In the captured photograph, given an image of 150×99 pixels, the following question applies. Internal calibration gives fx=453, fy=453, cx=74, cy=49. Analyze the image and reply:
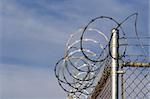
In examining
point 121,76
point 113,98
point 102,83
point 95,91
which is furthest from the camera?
point 95,91

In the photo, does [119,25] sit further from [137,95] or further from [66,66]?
[66,66]

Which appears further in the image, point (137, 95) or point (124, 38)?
point (137, 95)

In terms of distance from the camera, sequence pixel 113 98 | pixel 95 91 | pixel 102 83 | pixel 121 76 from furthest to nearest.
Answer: pixel 95 91, pixel 102 83, pixel 121 76, pixel 113 98

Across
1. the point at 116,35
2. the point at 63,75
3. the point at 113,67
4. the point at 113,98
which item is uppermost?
the point at 63,75

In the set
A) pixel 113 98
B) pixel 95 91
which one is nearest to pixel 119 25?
pixel 113 98

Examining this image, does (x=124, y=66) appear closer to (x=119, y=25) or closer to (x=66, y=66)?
(x=119, y=25)

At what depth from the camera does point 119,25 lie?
26.0ft

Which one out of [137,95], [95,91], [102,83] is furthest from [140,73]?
[95,91]

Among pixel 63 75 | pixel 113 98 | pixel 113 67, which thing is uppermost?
pixel 63 75

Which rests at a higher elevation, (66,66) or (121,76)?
(66,66)

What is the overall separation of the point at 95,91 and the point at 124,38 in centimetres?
320

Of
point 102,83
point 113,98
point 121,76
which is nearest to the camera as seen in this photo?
point 113,98

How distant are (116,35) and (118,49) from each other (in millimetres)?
253

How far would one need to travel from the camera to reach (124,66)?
8.68m
